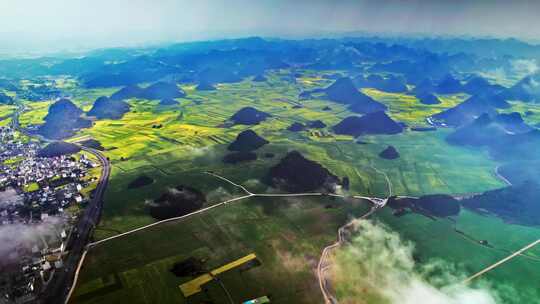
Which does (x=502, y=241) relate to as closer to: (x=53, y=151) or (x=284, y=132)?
(x=284, y=132)

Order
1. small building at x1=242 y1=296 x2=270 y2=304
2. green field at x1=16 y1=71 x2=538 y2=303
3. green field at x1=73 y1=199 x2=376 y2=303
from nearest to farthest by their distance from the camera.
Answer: small building at x1=242 y1=296 x2=270 y2=304 < green field at x1=73 y1=199 x2=376 y2=303 < green field at x1=16 y1=71 x2=538 y2=303

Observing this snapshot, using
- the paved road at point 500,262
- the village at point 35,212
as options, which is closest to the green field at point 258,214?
the paved road at point 500,262

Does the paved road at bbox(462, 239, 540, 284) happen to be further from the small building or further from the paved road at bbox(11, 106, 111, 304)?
the paved road at bbox(11, 106, 111, 304)

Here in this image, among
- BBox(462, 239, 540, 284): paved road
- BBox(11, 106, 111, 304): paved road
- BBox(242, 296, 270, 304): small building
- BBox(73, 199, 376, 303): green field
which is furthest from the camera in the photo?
BBox(462, 239, 540, 284): paved road

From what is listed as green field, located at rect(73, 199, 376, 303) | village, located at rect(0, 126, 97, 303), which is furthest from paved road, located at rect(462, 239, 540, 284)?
village, located at rect(0, 126, 97, 303)

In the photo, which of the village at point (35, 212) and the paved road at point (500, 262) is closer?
the village at point (35, 212)

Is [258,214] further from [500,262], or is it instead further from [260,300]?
[500,262]

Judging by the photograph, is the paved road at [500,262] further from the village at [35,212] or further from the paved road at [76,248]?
the village at [35,212]
